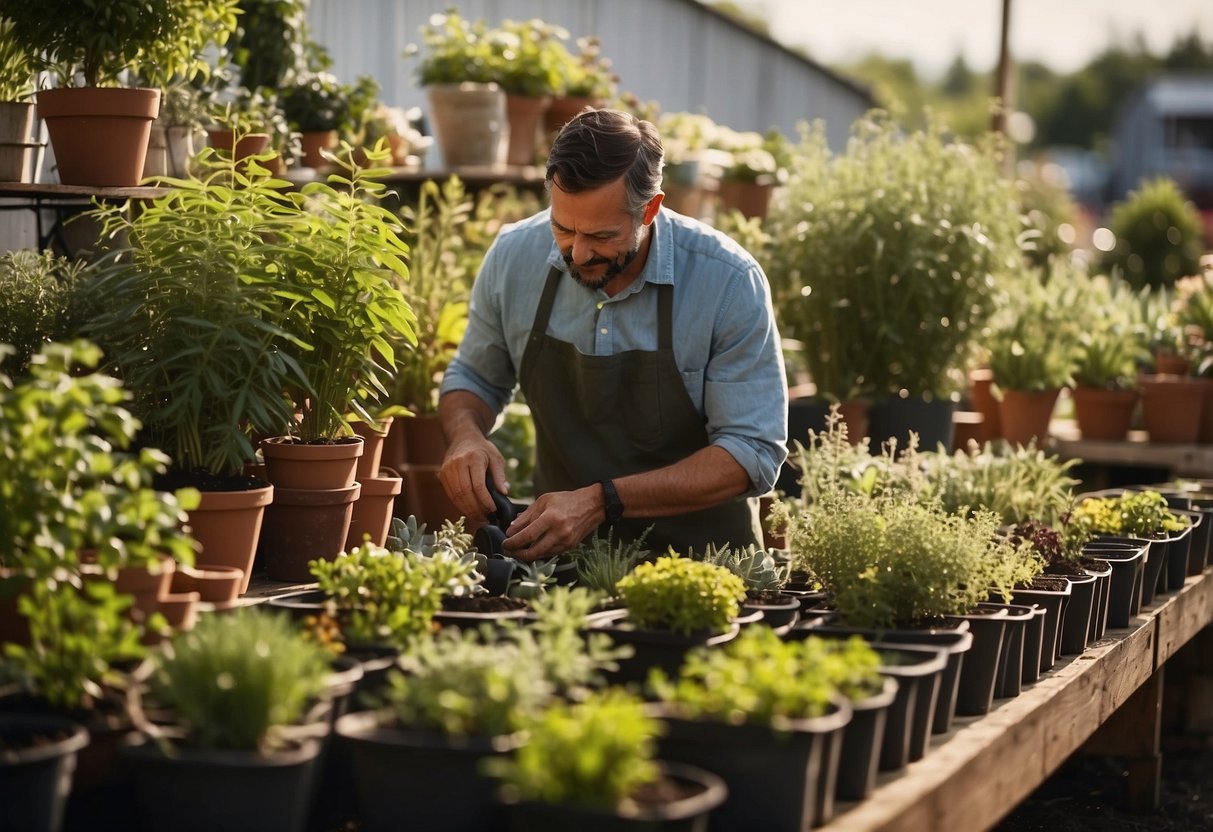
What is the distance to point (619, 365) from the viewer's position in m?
3.51

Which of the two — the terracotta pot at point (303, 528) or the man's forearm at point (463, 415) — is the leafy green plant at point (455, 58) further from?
the terracotta pot at point (303, 528)

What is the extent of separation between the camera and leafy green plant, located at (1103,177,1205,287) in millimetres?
13586

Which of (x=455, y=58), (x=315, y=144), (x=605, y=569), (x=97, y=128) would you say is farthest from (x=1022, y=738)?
(x=455, y=58)

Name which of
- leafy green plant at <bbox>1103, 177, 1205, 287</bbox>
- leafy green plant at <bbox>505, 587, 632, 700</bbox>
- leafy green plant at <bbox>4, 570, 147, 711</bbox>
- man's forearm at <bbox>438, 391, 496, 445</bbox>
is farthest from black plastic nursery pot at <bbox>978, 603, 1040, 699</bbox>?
leafy green plant at <bbox>1103, 177, 1205, 287</bbox>

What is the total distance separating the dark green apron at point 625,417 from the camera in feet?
11.5

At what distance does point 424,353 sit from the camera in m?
4.31

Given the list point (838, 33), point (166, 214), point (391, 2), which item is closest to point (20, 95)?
point (166, 214)

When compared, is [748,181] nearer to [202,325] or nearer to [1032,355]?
[1032,355]

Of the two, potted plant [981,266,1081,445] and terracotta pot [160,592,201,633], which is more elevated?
potted plant [981,266,1081,445]

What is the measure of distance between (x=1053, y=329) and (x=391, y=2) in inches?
125

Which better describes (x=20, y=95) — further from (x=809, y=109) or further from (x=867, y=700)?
(x=809, y=109)

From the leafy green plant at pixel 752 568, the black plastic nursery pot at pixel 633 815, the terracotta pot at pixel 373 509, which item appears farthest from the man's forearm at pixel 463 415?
the black plastic nursery pot at pixel 633 815

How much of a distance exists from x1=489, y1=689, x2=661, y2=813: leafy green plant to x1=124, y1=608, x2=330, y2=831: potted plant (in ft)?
1.00

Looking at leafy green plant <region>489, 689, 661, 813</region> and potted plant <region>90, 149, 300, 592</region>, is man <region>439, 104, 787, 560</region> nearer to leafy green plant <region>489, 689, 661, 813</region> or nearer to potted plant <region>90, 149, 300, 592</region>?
potted plant <region>90, 149, 300, 592</region>
